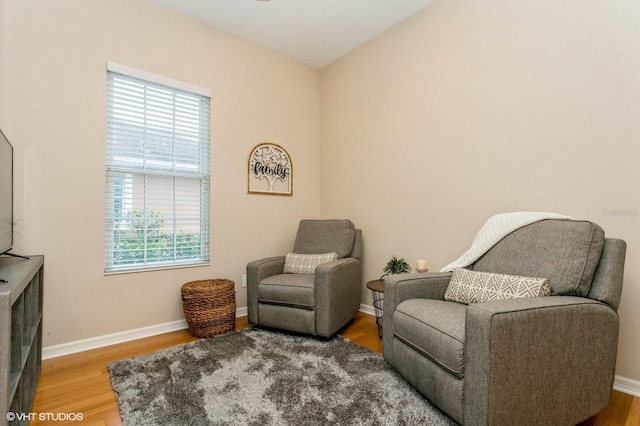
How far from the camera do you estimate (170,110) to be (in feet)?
8.75

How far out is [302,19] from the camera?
278 centimetres

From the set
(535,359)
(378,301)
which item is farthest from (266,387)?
(535,359)

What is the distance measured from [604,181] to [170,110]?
3138 millimetres

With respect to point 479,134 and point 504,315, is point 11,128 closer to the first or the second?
point 504,315

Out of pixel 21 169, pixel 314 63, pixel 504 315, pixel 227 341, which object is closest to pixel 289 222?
pixel 227 341

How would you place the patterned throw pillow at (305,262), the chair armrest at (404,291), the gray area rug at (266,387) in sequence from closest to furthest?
the gray area rug at (266,387) < the chair armrest at (404,291) < the patterned throw pillow at (305,262)

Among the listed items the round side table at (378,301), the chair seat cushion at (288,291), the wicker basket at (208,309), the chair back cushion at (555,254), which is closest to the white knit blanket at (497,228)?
the chair back cushion at (555,254)

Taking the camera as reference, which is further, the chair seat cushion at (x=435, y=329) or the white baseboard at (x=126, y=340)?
the white baseboard at (x=126, y=340)

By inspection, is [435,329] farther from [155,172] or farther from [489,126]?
[155,172]

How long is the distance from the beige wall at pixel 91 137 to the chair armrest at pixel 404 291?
168cm

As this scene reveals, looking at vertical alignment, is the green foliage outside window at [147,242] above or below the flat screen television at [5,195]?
below

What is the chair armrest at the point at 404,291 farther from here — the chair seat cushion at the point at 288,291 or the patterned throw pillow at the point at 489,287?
the chair seat cushion at the point at 288,291

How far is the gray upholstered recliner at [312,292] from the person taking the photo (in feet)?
7.61

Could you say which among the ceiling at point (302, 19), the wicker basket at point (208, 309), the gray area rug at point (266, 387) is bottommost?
the gray area rug at point (266, 387)
